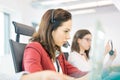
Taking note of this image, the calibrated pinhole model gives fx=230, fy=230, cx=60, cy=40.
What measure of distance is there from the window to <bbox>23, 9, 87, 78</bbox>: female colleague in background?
1.44 m

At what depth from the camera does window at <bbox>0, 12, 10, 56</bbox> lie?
6.81 ft

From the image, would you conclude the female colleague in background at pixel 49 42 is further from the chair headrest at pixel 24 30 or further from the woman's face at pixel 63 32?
the chair headrest at pixel 24 30

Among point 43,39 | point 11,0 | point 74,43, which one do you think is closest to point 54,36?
point 43,39

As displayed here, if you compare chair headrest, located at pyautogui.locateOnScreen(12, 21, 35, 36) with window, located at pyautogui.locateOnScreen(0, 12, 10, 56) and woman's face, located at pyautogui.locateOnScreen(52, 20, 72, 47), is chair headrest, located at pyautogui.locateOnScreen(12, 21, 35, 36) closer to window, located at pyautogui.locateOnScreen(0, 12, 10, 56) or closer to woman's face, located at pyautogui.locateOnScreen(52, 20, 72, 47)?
woman's face, located at pyautogui.locateOnScreen(52, 20, 72, 47)

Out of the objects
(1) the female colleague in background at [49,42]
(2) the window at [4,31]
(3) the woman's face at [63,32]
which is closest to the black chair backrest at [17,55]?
(1) the female colleague in background at [49,42]

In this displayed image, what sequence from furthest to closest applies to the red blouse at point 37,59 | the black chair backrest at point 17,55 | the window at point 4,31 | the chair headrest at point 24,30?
the window at point 4,31
the chair headrest at point 24,30
the black chair backrest at point 17,55
the red blouse at point 37,59

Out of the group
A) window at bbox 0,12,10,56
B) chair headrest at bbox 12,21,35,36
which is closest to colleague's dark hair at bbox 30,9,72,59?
chair headrest at bbox 12,21,35,36

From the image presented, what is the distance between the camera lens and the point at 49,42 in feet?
2.13

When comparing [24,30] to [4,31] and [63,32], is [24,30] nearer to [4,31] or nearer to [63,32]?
[63,32]

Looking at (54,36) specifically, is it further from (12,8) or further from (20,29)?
(12,8)

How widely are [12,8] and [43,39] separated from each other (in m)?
1.76

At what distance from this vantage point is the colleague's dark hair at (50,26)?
23.6 inches

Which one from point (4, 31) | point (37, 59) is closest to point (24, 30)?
point (37, 59)

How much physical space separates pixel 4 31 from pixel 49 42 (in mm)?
1595
